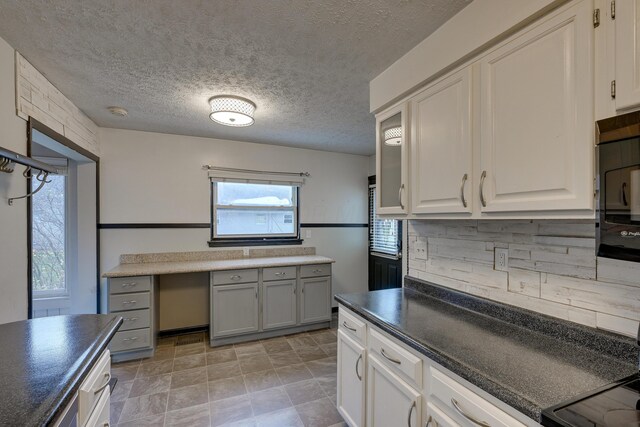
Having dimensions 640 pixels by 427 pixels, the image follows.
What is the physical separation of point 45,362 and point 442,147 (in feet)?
6.24

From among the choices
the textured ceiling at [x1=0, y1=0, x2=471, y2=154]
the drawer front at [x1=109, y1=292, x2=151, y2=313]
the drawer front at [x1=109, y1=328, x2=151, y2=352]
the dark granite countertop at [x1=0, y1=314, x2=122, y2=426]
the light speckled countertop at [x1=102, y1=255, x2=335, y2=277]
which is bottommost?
the drawer front at [x1=109, y1=328, x2=151, y2=352]

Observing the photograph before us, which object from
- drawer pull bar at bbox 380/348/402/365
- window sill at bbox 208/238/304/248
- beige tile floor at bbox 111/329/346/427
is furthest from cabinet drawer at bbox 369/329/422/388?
window sill at bbox 208/238/304/248

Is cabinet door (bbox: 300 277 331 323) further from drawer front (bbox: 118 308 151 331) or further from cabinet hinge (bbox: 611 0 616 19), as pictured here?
cabinet hinge (bbox: 611 0 616 19)

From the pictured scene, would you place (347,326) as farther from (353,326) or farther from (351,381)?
(351,381)

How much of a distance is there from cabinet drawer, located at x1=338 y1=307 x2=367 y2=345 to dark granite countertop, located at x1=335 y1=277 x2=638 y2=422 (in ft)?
0.26

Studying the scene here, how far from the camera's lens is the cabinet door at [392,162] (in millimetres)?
1792

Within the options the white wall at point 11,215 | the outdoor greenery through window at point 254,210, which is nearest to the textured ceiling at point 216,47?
the white wall at point 11,215

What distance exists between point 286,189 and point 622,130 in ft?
11.8

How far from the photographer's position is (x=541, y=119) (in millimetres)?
1074

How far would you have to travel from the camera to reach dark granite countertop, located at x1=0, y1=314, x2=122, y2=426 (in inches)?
30.2

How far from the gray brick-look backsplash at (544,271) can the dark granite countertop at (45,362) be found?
1848 millimetres

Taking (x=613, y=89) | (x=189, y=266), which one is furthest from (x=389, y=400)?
(x=189, y=266)

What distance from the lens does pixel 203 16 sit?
1.48 m

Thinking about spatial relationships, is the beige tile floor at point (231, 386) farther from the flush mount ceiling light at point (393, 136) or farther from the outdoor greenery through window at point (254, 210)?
the flush mount ceiling light at point (393, 136)
